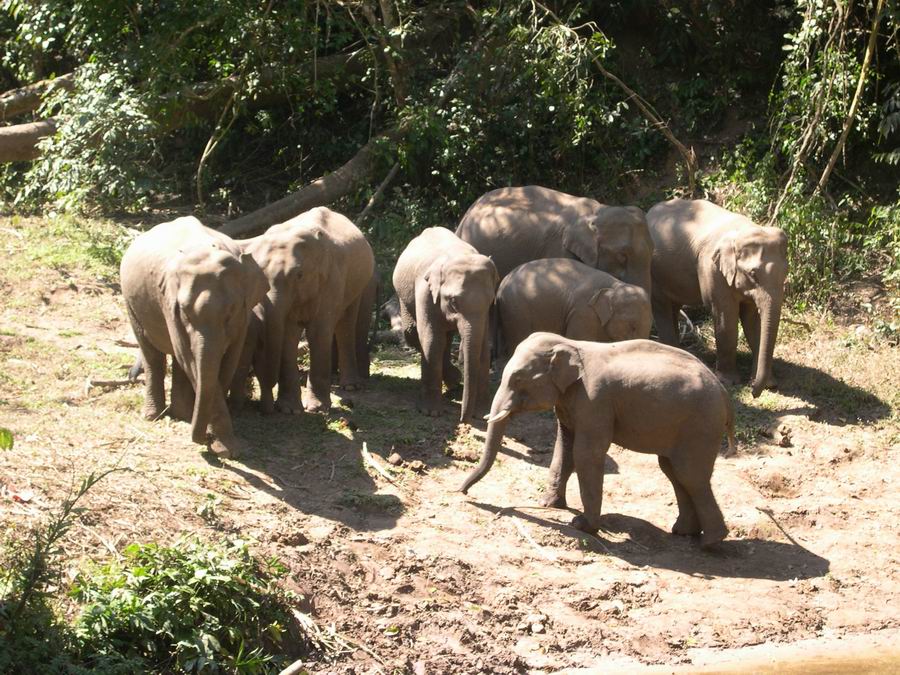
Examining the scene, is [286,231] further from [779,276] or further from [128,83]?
[128,83]

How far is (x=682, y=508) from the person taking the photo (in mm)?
8633

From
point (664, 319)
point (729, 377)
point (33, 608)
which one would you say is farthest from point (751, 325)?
point (33, 608)

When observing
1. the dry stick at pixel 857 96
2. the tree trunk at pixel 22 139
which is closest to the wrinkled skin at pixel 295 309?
the dry stick at pixel 857 96

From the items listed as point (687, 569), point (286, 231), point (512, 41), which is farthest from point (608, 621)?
point (512, 41)

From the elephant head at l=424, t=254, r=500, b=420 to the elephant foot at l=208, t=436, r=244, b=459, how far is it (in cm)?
190

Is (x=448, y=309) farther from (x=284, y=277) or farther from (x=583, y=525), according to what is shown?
(x=583, y=525)

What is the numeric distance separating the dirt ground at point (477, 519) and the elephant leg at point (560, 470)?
0.35 ft

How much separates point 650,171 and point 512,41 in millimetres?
2391

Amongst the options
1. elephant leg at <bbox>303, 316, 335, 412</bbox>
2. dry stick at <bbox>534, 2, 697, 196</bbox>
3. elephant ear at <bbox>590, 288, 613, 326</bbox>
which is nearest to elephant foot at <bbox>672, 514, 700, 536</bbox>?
elephant ear at <bbox>590, 288, 613, 326</bbox>

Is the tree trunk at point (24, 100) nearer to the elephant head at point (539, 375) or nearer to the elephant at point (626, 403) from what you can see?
the elephant head at point (539, 375)

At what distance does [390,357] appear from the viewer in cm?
1252

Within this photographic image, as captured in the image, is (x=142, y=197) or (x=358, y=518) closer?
Answer: (x=358, y=518)

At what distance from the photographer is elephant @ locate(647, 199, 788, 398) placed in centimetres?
1147

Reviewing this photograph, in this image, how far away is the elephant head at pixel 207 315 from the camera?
8.38 m
